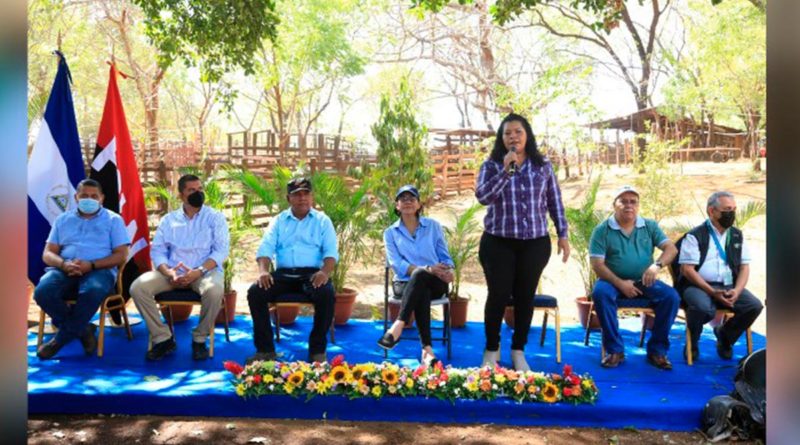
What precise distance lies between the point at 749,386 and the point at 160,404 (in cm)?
338

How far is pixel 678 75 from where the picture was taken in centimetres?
2383

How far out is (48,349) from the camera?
5168mm

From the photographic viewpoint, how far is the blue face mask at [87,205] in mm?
5398

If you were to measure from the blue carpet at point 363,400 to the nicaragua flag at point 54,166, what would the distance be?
3.12ft

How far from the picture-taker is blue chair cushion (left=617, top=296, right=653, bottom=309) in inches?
203

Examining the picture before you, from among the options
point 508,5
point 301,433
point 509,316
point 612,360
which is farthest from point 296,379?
point 508,5

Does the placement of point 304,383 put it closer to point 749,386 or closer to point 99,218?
point 99,218

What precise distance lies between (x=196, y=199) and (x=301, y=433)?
7.38 feet

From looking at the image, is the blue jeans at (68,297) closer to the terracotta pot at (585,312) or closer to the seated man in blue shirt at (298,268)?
the seated man in blue shirt at (298,268)

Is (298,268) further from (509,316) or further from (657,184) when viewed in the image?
(657,184)
